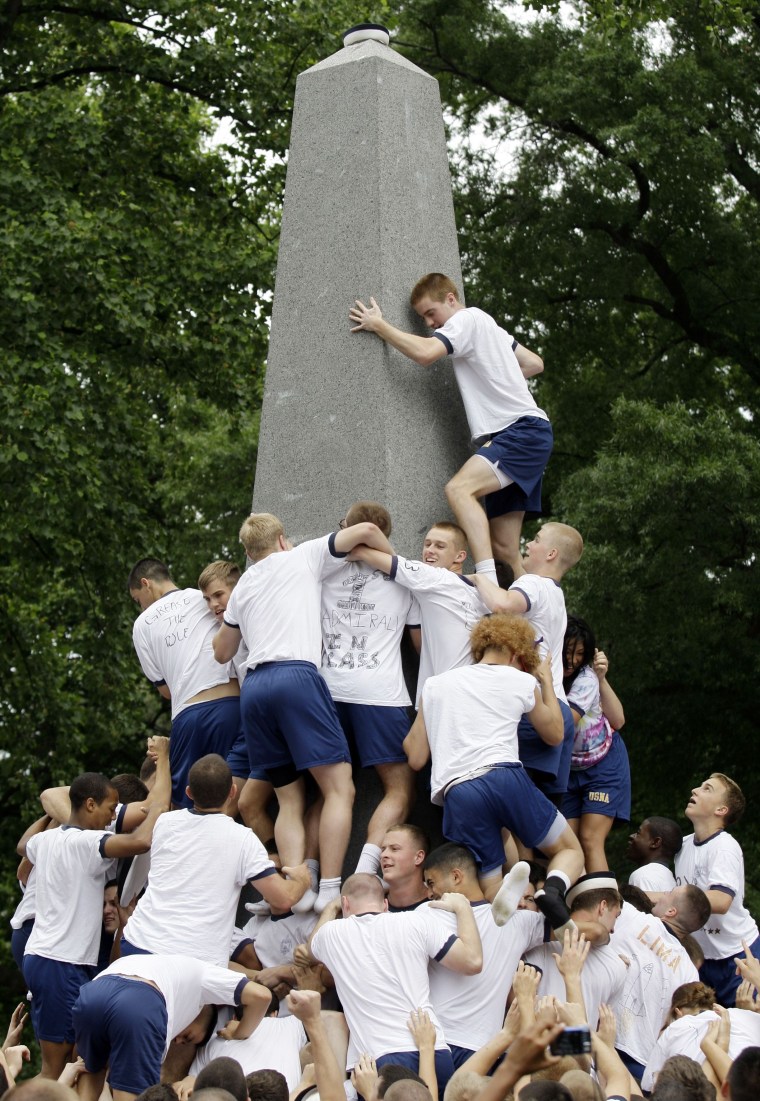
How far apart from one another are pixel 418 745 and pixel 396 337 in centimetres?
216

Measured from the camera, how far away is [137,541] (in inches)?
658

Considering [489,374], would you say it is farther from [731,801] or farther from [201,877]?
[201,877]

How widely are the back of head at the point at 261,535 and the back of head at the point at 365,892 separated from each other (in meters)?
1.78

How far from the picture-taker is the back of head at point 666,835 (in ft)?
27.1

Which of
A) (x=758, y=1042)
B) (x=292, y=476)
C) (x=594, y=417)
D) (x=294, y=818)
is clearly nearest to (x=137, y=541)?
(x=594, y=417)

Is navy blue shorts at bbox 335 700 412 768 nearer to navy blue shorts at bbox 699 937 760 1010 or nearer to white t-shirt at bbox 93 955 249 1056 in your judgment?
white t-shirt at bbox 93 955 249 1056

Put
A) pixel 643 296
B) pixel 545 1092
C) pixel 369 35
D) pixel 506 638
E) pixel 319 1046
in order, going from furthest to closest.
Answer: pixel 643 296, pixel 369 35, pixel 506 638, pixel 319 1046, pixel 545 1092

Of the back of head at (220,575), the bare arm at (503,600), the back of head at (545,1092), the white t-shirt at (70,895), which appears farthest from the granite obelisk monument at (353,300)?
the back of head at (545,1092)

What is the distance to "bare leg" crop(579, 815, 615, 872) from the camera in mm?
7953

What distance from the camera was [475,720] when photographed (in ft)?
22.5

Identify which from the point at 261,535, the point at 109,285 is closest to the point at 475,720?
the point at 261,535

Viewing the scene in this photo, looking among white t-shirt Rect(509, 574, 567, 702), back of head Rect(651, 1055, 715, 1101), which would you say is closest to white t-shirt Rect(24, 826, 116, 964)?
white t-shirt Rect(509, 574, 567, 702)

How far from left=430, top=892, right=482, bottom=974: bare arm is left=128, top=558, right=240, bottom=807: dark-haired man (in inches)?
69.5

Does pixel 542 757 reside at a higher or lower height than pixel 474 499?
lower
